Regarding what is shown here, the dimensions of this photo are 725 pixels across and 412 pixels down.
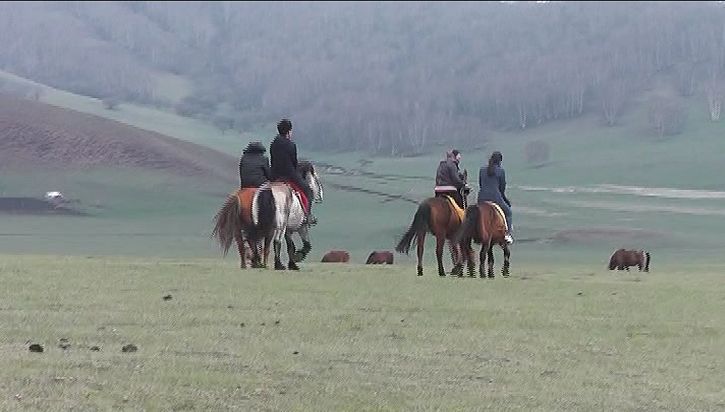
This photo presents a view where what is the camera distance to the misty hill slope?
10606cm

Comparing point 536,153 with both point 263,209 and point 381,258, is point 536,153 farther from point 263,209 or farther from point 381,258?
point 263,209

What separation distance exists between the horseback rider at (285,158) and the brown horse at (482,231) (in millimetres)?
2784

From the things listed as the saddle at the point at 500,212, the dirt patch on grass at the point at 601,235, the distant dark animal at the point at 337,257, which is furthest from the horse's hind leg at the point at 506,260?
the dirt patch on grass at the point at 601,235

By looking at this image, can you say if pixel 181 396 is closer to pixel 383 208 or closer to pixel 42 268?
pixel 42 268

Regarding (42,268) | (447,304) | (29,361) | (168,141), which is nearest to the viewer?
(29,361)

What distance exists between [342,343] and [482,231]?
382 inches

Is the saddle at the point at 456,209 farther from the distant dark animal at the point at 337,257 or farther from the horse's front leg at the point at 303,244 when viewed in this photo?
the distant dark animal at the point at 337,257

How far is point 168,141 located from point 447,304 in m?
106

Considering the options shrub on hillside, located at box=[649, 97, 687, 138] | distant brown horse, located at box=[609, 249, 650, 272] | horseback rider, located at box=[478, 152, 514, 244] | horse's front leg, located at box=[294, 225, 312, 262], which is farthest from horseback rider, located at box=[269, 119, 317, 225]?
shrub on hillside, located at box=[649, 97, 687, 138]

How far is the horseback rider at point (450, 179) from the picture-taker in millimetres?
23141

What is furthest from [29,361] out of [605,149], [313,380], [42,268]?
[605,149]

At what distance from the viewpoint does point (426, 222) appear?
22.9m

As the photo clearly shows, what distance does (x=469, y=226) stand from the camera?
2284cm

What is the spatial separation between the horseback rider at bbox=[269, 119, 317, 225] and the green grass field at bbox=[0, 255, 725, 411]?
237cm
